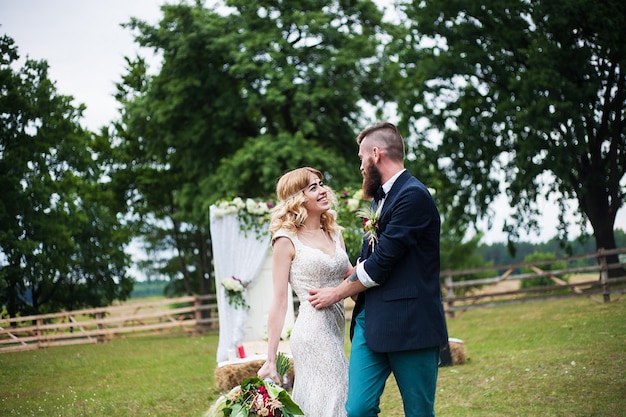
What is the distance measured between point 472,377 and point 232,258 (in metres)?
5.37

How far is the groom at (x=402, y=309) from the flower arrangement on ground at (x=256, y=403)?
1.28 feet

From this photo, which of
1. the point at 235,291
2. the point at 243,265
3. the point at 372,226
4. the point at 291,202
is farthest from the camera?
the point at 243,265

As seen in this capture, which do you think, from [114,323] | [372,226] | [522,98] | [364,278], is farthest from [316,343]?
[114,323]

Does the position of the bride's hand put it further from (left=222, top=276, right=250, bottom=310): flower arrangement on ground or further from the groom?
(left=222, top=276, right=250, bottom=310): flower arrangement on ground

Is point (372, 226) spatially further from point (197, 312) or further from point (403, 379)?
point (197, 312)

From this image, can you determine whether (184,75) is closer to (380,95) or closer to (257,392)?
(380,95)

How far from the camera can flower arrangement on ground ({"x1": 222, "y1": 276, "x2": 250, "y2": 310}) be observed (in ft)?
40.7

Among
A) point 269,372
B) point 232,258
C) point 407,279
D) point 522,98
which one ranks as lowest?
point 269,372

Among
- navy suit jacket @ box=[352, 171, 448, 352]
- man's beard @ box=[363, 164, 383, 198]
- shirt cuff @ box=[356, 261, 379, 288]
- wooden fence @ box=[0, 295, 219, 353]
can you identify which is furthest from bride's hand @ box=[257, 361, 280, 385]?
wooden fence @ box=[0, 295, 219, 353]

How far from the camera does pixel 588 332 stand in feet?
41.2

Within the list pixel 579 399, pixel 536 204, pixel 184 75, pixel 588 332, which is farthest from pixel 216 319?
pixel 579 399

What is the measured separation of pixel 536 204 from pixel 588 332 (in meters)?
11.2

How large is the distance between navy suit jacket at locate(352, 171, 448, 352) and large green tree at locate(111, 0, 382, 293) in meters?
16.9

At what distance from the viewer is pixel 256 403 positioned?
411cm
